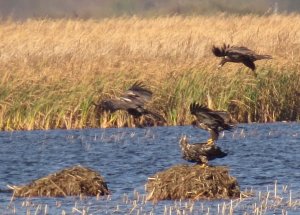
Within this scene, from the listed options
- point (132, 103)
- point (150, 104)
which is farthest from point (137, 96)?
point (150, 104)

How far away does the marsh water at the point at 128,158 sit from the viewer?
42.0 ft

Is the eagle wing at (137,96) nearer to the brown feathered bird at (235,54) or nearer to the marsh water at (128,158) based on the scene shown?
the brown feathered bird at (235,54)

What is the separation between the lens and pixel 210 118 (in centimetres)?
1270

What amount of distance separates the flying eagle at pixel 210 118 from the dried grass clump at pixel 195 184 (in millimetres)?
A: 396

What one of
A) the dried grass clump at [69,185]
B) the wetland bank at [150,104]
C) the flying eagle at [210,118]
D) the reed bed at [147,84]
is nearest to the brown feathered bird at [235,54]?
the flying eagle at [210,118]

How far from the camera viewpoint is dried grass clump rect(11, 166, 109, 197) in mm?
13211

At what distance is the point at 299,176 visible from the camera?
1505 cm

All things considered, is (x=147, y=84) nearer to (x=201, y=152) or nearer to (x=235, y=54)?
(x=235, y=54)

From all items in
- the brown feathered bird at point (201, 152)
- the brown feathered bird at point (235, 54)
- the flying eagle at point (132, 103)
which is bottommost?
the brown feathered bird at point (201, 152)

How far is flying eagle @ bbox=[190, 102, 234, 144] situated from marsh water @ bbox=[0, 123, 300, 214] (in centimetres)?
86

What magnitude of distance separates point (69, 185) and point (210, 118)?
5.80ft

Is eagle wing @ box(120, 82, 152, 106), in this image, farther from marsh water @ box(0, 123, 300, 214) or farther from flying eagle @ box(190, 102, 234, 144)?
marsh water @ box(0, 123, 300, 214)

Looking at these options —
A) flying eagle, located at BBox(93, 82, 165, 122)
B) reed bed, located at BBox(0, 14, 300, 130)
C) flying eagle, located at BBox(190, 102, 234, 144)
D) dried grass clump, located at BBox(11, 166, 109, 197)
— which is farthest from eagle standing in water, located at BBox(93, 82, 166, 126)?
reed bed, located at BBox(0, 14, 300, 130)

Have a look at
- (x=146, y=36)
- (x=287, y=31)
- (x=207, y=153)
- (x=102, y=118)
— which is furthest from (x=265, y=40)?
(x=207, y=153)
